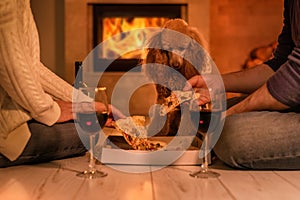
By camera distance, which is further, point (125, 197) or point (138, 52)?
point (138, 52)

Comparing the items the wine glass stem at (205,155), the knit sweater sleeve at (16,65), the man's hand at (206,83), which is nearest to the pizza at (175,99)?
the man's hand at (206,83)

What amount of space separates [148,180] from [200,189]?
0.55ft

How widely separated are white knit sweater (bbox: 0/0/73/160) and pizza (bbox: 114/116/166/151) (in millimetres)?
212

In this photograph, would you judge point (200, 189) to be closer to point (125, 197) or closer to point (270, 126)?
point (125, 197)

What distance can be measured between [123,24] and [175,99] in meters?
2.15

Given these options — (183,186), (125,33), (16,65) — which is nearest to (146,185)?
(183,186)

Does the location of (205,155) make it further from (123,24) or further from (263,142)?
(123,24)

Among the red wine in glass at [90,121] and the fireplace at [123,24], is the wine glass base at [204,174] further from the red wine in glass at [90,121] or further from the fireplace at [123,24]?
the fireplace at [123,24]

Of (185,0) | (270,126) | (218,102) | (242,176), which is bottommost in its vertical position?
(242,176)

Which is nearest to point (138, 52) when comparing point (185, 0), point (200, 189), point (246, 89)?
point (185, 0)

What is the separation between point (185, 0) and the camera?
3.62 metres

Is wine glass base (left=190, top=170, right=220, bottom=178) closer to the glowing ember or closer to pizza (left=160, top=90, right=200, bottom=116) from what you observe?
pizza (left=160, top=90, right=200, bottom=116)

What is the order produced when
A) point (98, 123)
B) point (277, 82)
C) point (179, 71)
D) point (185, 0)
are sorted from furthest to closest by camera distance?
point (185, 0) < point (179, 71) < point (277, 82) < point (98, 123)

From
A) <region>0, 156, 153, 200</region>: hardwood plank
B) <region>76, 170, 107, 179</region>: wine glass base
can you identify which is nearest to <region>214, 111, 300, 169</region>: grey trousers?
<region>0, 156, 153, 200</region>: hardwood plank
